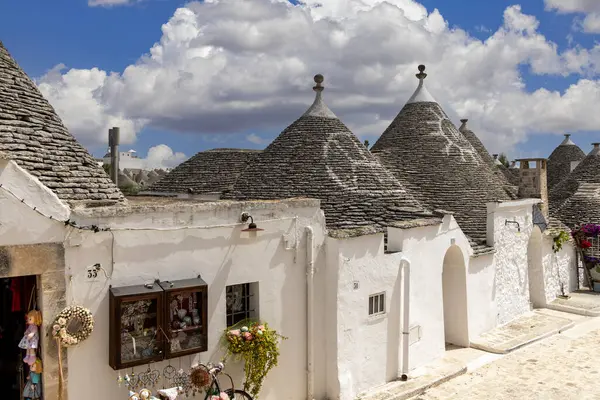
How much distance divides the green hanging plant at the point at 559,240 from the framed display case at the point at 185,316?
13.3m

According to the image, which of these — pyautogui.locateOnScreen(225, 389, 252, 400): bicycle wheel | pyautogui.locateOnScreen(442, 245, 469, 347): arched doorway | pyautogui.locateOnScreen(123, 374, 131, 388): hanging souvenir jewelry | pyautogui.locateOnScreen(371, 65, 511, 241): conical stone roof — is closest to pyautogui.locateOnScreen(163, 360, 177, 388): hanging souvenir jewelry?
pyautogui.locateOnScreen(123, 374, 131, 388): hanging souvenir jewelry

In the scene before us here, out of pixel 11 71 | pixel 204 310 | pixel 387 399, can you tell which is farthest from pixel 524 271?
pixel 11 71

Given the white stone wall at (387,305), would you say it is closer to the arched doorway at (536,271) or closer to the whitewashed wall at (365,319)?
the whitewashed wall at (365,319)

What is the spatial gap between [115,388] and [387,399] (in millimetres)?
4593

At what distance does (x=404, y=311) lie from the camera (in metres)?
9.75

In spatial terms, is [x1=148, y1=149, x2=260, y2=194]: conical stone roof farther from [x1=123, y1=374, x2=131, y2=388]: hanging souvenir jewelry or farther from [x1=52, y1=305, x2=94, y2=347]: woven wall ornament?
[x1=52, y1=305, x2=94, y2=347]: woven wall ornament

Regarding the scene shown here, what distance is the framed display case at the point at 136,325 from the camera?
254 inches

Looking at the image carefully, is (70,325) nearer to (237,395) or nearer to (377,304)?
(237,395)

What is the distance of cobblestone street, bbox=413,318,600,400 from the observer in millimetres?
9359

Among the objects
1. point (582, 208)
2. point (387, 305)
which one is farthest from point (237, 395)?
point (582, 208)

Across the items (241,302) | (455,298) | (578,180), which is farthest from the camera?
(578,180)

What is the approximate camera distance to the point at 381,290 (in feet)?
30.8

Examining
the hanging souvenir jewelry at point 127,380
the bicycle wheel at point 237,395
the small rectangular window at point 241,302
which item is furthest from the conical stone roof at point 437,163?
the hanging souvenir jewelry at point 127,380

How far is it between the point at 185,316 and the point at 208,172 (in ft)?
39.4
